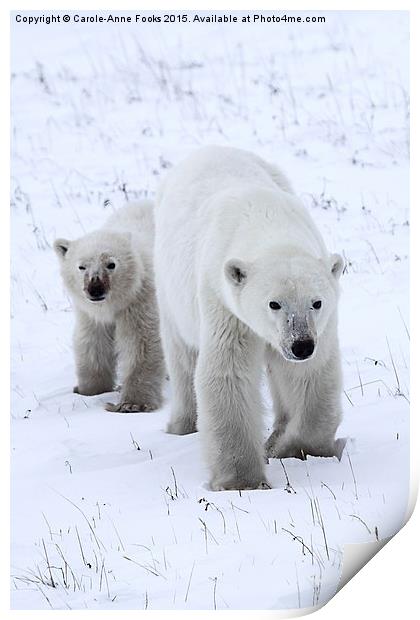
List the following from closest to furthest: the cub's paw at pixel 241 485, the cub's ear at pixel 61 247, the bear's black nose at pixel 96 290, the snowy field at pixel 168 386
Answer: the snowy field at pixel 168 386
the cub's paw at pixel 241 485
the bear's black nose at pixel 96 290
the cub's ear at pixel 61 247

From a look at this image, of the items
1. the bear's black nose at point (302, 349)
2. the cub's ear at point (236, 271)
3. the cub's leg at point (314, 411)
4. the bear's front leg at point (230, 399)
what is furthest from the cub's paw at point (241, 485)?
the cub's ear at point (236, 271)

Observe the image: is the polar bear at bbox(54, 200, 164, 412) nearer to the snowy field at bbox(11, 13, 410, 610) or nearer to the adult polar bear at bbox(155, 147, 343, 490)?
the snowy field at bbox(11, 13, 410, 610)

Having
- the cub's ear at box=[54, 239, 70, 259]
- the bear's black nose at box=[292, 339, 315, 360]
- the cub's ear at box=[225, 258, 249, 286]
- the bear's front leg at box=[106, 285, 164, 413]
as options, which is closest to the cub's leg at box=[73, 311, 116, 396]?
the bear's front leg at box=[106, 285, 164, 413]

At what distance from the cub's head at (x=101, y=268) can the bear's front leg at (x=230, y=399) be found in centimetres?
228

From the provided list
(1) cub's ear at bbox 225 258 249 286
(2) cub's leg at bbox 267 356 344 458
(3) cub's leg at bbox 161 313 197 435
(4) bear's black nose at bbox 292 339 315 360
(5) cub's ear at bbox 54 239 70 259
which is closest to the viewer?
(4) bear's black nose at bbox 292 339 315 360

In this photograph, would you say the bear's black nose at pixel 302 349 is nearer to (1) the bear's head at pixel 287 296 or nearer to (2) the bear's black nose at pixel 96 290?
(1) the bear's head at pixel 287 296

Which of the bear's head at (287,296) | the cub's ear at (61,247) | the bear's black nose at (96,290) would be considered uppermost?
the bear's head at (287,296)

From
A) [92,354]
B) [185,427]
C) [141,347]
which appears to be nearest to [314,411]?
[185,427]

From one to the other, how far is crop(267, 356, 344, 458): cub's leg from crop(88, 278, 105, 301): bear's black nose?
219cm

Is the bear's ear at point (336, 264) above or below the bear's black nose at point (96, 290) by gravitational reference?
above

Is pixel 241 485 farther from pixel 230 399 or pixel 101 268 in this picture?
pixel 101 268

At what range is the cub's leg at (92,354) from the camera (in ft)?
28.0

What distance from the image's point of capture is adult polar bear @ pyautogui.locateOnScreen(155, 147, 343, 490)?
5.45m
